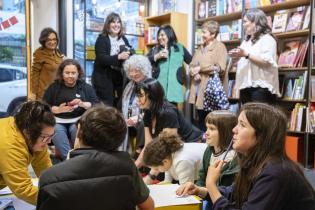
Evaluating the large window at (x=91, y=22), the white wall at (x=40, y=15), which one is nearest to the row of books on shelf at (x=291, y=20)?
the large window at (x=91, y=22)

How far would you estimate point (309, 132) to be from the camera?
12.3 ft

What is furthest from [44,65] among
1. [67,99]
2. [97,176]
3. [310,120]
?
[97,176]

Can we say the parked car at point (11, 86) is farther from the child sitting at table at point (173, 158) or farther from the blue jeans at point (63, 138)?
the child sitting at table at point (173, 158)

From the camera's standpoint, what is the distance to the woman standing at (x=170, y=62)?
422 centimetres

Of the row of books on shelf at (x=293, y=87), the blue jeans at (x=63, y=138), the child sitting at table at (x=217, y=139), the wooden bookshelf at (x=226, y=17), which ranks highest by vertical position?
the wooden bookshelf at (x=226, y=17)

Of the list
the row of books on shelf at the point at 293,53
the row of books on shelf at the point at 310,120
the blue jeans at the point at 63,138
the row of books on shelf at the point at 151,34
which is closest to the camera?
the blue jeans at the point at 63,138

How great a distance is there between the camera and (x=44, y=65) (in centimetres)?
384

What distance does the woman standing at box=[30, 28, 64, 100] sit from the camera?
3.82 meters

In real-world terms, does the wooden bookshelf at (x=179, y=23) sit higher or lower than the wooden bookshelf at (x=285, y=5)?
lower

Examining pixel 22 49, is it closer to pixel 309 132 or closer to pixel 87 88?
pixel 87 88

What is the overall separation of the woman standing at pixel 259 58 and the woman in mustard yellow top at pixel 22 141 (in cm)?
227

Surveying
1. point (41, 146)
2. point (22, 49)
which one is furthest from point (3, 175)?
point (22, 49)

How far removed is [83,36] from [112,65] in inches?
58.8

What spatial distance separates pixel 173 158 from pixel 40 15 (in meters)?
3.46
